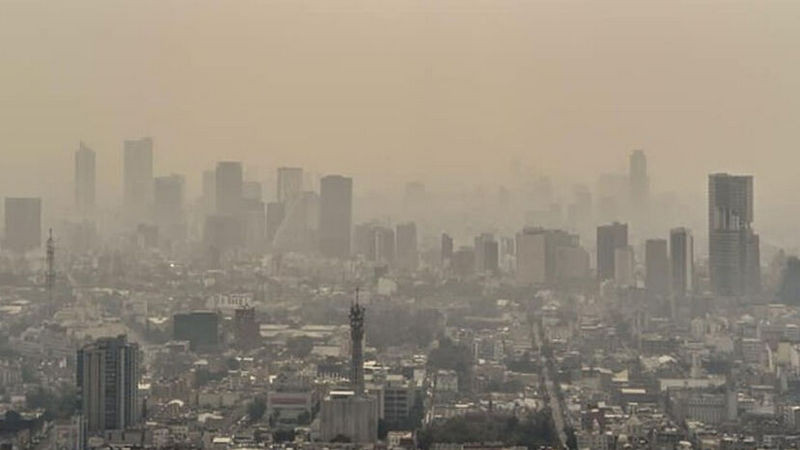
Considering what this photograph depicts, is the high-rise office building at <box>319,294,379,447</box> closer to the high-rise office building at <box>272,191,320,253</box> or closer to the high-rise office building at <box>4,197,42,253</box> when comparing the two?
the high-rise office building at <box>272,191,320,253</box>

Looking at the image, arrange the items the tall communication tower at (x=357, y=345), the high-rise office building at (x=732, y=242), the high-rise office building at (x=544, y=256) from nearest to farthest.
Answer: the tall communication tower at (x=357, y=345), the high-rise office building at (x=732, y=242), the high-rise office building at (x=544, y=256)

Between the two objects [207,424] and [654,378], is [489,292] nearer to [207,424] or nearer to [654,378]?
[654,378]

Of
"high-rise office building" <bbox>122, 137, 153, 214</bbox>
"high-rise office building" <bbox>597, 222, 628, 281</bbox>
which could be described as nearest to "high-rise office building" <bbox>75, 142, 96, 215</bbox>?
"high-rise office building" <bbox>122, 137, 153, 214</bbox>

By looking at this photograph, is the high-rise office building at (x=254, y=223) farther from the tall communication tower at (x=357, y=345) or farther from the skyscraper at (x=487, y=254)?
the skyscraper at (x=487, y=254)

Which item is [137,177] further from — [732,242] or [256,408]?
[732,242]

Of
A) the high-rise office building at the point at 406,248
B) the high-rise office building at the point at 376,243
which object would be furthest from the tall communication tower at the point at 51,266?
the high-rise office building at the point at 406,248

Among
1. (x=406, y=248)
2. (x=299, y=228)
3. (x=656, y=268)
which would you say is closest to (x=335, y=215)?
(x=299, y=228)
